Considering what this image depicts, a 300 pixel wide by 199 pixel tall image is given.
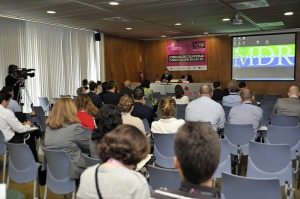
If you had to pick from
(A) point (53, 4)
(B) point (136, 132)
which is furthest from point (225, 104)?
(B) point (136, 132)

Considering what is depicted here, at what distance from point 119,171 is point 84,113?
2.73 metres

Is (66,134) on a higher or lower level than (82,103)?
lower

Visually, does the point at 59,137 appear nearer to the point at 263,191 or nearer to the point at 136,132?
the point at 136,132

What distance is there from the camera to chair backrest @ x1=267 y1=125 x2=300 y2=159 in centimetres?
427

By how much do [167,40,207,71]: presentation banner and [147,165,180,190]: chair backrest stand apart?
12309 mm

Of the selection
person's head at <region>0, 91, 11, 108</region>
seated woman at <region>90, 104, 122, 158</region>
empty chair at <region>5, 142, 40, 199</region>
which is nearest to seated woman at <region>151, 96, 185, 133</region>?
seated woman at <region>90, 104, 122, 158</region>

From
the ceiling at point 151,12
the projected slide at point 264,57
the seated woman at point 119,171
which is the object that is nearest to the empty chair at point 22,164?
the seated woman at point 119,171

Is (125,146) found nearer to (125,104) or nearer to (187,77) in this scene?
(125,104)

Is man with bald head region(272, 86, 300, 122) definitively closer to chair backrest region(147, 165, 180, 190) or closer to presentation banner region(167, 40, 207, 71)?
chair backrest region(147, 165, 180, 190)

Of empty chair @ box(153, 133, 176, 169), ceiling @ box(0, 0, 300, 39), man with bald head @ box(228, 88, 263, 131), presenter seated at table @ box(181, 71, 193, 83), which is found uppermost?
ceiling @ box(0, 0, 300, 39)

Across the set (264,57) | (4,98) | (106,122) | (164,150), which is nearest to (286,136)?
(164,150)

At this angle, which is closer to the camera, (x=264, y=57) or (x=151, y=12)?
(x=151, y=12)

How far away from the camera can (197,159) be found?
4.32 feet

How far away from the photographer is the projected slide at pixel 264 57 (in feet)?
41.4
